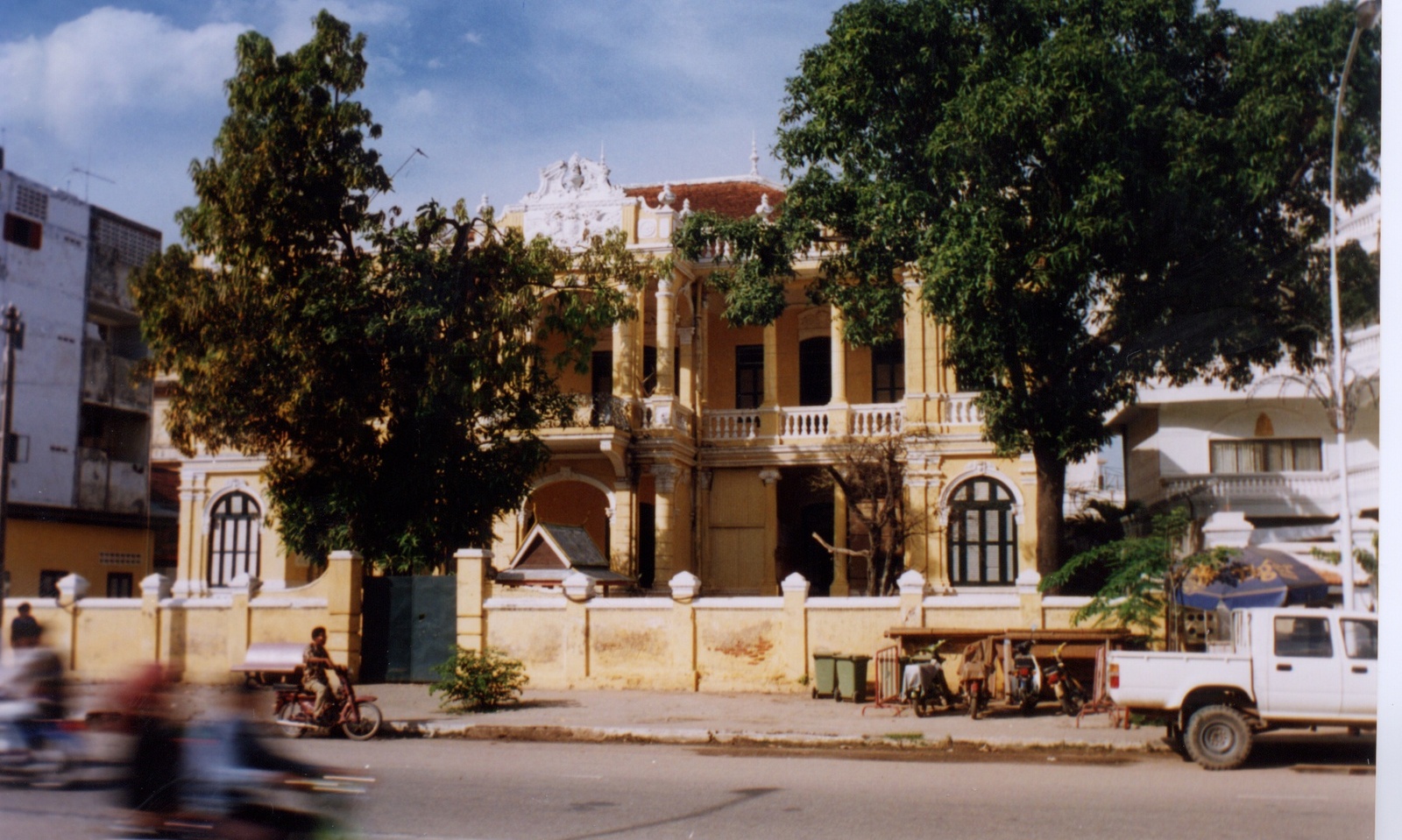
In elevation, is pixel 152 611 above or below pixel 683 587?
below

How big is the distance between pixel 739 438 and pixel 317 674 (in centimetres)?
1319

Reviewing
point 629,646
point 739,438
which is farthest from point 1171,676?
point 739,438

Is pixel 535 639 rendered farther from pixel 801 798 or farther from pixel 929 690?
pixel 801 798

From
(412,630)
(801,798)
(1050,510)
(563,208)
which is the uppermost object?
(563,208)

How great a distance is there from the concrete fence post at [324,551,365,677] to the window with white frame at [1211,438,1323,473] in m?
11.5

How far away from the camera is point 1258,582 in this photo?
495 inches

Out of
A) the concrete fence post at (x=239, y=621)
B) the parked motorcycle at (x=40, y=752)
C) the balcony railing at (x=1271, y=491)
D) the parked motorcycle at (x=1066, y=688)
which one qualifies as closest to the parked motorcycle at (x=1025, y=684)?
the parked motorcycle at (x=1066, y=688)

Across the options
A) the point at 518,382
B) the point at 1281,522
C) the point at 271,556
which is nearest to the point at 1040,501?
the point at 1281,522

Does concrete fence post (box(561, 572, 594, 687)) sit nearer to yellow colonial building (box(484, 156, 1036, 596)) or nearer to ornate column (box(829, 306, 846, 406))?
yellow colonial building (box(484, 156, 1036, 596))

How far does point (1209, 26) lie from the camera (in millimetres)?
13633

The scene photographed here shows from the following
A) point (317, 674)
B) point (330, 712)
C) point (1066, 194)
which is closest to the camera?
point (317, 674)

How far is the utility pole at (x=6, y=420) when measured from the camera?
29.0 ft

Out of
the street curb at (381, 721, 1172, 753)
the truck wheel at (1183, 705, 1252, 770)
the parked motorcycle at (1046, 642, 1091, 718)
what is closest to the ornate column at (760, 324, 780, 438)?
the parked motorcycle at (1046, 642, 1091, 718)

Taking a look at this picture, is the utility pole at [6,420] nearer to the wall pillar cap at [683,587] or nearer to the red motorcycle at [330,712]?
the red motorcycle at [330,712]
